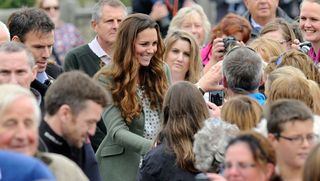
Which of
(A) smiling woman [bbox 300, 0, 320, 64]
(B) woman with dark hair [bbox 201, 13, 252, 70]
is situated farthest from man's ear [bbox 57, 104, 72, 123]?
(B) woman with dark hair [bbox 201, 13, 252, 70]

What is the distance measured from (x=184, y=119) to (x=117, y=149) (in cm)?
169

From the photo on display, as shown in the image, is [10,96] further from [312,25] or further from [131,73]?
[312,25]

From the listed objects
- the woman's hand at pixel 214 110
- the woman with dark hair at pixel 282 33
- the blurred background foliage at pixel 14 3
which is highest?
the woman with dark hair at pixel 282 33

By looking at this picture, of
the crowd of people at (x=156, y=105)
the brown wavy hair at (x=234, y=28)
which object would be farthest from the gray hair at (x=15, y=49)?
the brown wavy hair at (x=234, y=28)

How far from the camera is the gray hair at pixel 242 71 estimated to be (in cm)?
976

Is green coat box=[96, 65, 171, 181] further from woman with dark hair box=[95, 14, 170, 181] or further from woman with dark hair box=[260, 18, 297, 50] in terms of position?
woman with dark hair box=[260, 18, 297, 50]

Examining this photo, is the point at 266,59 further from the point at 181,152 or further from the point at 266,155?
the point at 266,155

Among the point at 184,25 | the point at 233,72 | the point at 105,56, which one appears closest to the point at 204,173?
the point at 233,72

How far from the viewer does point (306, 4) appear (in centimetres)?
1209

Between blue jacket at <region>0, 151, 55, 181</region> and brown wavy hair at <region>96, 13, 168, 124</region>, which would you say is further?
brown wavy hair at <region>96, 13, 168, 124</region>

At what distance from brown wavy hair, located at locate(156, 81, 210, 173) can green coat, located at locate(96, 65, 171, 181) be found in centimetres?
127

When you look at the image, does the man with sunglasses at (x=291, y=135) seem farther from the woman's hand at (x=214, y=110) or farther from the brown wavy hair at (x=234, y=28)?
the brown wavy hair at (x=234, y=28)

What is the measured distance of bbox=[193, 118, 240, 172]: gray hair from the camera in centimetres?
838

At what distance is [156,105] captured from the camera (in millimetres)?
10633
